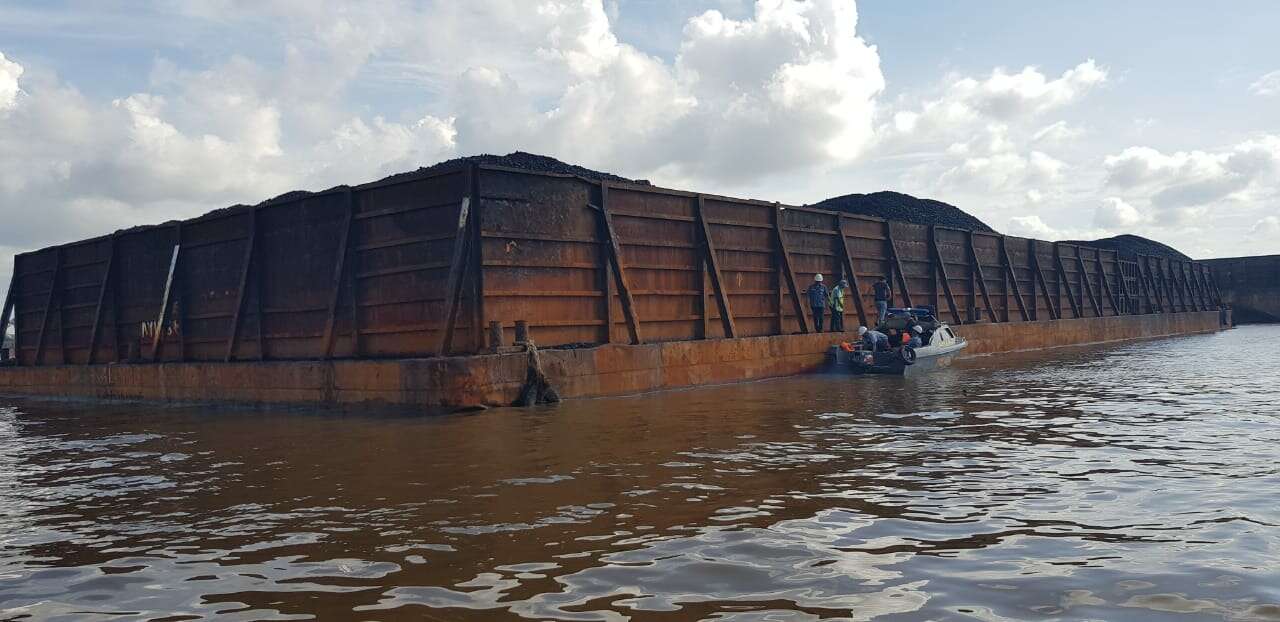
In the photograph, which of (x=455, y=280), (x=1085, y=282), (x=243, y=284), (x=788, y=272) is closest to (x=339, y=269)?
(x=455, y=280)

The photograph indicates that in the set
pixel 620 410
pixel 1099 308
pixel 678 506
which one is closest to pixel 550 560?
pixel 678 506

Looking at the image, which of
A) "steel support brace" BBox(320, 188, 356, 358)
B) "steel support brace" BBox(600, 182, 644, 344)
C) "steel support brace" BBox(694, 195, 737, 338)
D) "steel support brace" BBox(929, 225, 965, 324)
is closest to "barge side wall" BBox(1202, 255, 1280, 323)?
"steel support brace" BBox(929, 225, 965, 324)

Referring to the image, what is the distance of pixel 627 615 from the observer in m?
3.33

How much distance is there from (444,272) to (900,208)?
21.3 metres

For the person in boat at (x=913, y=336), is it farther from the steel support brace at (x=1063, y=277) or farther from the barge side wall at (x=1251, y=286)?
the barge side wall at (x=1251, y=286)

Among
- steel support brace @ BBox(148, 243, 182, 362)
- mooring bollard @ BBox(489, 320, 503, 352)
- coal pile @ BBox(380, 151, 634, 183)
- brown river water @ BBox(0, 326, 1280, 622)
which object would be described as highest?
coal pile @ BBox(380, 151, 634, 183)

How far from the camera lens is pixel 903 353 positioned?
53.9 feet

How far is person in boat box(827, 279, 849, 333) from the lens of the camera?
19297 mm

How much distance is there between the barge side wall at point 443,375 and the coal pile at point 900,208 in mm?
12673

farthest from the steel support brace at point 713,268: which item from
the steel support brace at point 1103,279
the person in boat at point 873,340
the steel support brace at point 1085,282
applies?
the steel support brace at point 1103,279

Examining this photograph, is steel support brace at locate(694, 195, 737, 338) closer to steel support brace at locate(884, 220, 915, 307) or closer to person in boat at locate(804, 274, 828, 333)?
person in boat at locate(804, 274, 828, 333)

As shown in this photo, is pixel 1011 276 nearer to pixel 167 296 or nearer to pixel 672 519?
pixel 167 296

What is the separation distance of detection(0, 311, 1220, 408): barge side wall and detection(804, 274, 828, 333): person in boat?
67 centimetres

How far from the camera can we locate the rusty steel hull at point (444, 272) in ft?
42.9
